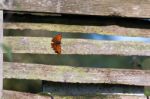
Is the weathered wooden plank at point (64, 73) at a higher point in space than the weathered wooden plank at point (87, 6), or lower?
lower

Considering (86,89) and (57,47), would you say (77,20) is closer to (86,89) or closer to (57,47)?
(57,47)

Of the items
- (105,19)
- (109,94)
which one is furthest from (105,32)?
(109,94)

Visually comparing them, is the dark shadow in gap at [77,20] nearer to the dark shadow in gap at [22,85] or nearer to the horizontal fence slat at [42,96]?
the horizontal fence slat at [42,96]

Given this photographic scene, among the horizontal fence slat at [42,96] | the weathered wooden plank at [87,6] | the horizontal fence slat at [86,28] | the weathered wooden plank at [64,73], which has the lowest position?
the horizontal fence slat at [42,96]

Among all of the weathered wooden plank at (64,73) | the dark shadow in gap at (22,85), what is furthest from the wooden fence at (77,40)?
the dark shadow in gap at (22,85)

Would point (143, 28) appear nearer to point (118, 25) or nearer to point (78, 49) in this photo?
point (118, 25)

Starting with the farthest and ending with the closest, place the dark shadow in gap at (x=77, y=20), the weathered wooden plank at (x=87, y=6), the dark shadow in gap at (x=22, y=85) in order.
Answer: the dark shadow in gap at (x=22, y=85), the dark shadow in gap at (x=77, y=20), the weathered wooden plank at (x=87, y=6)

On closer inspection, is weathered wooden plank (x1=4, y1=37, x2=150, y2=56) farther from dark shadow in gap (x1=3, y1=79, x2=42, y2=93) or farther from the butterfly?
dark shadow in gap (x1=3, y1=79, x2=42, y2=93)
